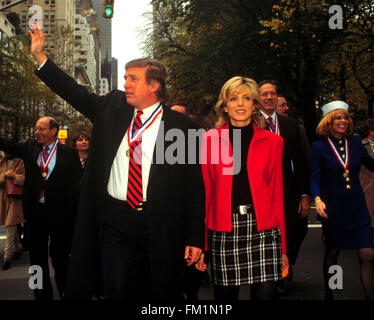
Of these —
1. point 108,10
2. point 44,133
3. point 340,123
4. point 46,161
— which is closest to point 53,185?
point 46,161

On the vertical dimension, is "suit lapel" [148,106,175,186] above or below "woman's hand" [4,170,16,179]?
below

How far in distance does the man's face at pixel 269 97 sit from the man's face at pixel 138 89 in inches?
79.0

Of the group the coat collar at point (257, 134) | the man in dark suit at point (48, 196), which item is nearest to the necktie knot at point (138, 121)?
the coat collar at point (257, 134)

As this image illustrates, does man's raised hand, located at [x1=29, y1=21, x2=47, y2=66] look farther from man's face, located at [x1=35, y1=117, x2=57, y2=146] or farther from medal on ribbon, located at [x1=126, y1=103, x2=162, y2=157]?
man's face, located at [x1=35, y1=117, x2=57, y2=146]

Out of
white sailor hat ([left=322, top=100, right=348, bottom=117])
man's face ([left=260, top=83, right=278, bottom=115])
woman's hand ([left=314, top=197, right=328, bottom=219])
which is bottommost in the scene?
woman's hand ([left=314, top=197, right=328, bottom=219])

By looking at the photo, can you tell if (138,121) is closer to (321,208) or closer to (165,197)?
(165,197)

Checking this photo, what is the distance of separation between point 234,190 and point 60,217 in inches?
109

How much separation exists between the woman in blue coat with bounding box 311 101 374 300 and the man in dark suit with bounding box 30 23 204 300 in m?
1.99

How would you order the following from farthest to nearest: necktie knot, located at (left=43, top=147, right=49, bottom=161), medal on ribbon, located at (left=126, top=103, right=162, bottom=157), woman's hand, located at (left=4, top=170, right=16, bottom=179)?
woman's hand, located at (left=4, top=170, right=16, bottom=179), necktie knot, located at (left=43, top=147, right=49, bottom=161), medal on ribbon, located at (left=126, top=103, right=162, bottom=157)

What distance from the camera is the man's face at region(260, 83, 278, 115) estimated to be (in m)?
5.39

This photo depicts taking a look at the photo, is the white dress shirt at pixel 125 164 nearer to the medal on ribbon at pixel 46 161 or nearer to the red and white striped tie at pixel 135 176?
the red and white striped tie at pixel 135 176

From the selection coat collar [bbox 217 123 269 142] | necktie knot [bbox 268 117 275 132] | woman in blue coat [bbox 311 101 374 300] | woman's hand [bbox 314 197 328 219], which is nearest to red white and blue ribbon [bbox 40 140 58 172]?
necktie knot [bbox 268 117 275 132]

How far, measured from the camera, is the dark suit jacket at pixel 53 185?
589 centimetres

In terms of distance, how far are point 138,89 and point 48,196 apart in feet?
9.16
